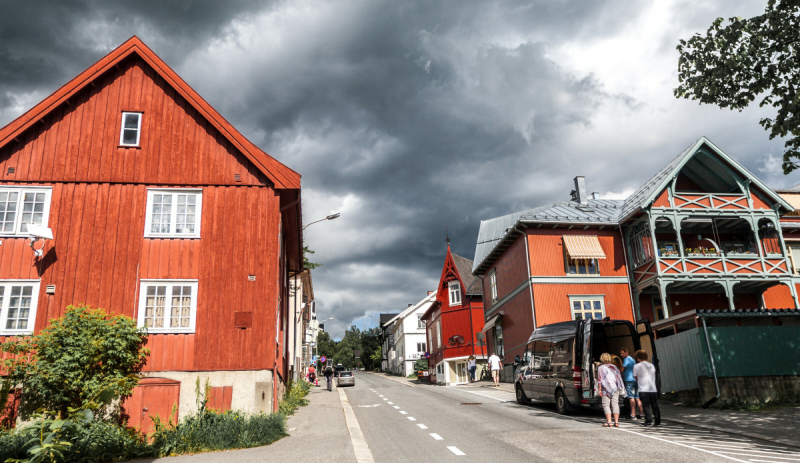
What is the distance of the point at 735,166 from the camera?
89.6ft

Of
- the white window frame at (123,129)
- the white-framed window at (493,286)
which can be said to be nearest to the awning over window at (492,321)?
the white-framed window at (493,286)

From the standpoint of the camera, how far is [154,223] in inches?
585

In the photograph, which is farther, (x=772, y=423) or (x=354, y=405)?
(x=354, y=405)

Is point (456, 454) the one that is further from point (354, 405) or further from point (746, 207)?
point (746, 207)

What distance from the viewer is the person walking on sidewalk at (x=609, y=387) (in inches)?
473

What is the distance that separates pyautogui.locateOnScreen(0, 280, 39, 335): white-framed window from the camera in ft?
44.7

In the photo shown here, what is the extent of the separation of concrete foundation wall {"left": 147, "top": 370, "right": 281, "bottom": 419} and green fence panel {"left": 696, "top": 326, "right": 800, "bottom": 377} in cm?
1191

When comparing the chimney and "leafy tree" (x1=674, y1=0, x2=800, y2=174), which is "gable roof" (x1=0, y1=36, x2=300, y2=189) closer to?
"leafy tree" (x1=674, y1=0, x2=800, y2=174)

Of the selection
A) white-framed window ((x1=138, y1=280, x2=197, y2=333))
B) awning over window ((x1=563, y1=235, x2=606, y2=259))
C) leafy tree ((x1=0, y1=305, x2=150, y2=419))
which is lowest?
leafy tree ((x1=0, y1=305, x2=150, y2=419))

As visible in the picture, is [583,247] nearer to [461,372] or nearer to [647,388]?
[647,388]

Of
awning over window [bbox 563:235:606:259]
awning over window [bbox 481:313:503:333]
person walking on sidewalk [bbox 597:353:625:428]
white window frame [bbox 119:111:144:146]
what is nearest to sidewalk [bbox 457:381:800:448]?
person walking on sidewalk [bbox 597:353:625:428]

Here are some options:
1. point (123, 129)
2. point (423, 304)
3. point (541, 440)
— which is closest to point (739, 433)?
point (541, 440)

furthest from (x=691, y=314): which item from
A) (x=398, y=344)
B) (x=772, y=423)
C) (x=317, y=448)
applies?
(x=398, y=344)

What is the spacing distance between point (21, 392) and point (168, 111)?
7.95 meters
